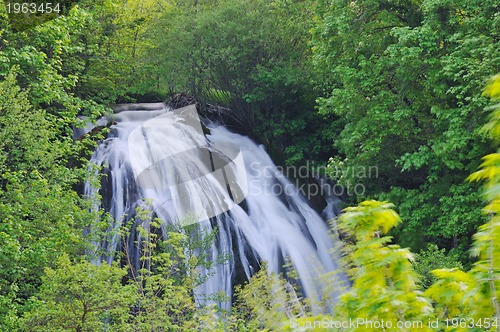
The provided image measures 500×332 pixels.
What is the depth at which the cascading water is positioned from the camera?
16.0m

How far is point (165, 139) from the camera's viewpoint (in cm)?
1962

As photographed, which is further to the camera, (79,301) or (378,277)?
(79,301)

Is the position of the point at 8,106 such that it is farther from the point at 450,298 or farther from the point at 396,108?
the point at 450,298

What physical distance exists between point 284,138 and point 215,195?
666cm

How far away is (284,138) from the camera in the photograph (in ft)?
77.3

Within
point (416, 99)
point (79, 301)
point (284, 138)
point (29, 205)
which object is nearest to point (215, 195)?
point (416, 99)

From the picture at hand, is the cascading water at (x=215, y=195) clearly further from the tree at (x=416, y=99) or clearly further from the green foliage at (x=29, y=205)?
the tree at (x=416, y=99)

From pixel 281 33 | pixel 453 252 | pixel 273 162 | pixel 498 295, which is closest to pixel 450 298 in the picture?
pixel 498 295

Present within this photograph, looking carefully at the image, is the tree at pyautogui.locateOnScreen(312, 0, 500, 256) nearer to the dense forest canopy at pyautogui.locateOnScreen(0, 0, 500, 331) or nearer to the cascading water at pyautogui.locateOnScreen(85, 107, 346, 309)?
the dense forest canopy at pyautogui.locateOnScreen(0, 0, 500, 331)

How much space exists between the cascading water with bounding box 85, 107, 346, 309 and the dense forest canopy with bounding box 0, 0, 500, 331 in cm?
91

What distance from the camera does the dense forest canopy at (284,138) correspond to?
456 centimetres

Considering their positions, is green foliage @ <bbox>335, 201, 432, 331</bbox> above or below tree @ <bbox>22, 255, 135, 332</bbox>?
above

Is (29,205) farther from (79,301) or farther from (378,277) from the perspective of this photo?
(378,277)

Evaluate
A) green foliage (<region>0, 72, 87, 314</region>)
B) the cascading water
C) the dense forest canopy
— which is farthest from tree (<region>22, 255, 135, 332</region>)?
the cascading water
